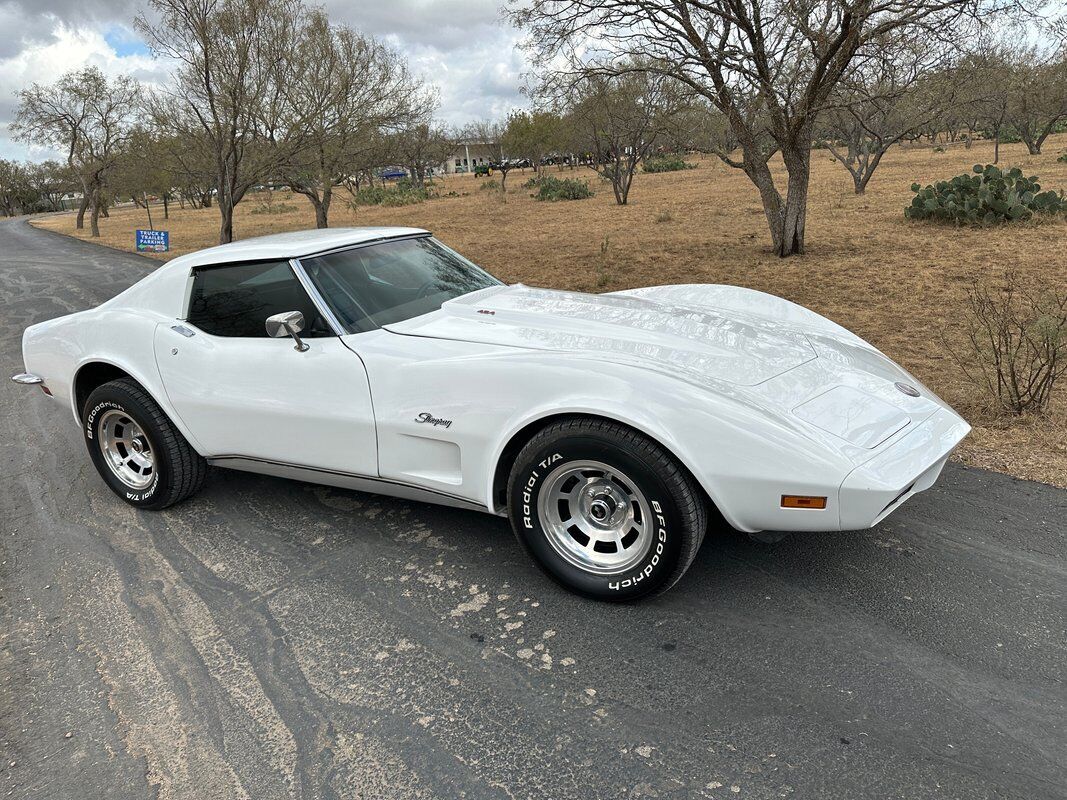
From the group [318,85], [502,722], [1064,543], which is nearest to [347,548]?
[502,722]

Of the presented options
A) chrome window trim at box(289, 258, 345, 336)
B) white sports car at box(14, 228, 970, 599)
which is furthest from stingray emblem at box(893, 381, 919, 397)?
chrome window trim at box(289, 258, 345, 336)

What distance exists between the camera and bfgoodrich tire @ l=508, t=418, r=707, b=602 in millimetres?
2600

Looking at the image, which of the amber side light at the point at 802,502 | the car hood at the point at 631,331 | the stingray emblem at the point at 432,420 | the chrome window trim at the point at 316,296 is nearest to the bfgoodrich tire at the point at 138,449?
the chrome window trim at the point at 316,296

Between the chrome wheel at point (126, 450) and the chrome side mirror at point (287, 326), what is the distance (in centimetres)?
130

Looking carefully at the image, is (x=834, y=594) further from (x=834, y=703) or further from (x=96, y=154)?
(x=96, y=154)

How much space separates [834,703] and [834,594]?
0.65 m

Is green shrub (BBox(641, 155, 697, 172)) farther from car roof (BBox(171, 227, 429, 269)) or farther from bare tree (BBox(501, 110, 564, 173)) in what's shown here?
car roof (BBox(171, 227, 429, 269))

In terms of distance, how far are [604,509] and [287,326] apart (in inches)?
64.2

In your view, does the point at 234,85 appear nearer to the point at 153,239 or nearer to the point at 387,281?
the point at 153,239

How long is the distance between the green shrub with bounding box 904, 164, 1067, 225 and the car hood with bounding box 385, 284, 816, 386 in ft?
39.4

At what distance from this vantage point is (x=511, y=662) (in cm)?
261

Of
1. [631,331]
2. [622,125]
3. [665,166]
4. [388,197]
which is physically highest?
[665,166]

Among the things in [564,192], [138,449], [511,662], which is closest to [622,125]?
[564,192]

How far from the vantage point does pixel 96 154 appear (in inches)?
1302
